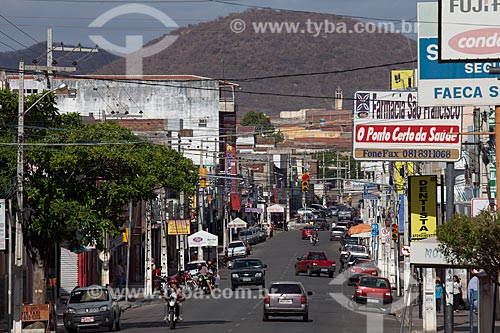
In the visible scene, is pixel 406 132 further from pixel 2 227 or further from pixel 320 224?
pixel 320 224

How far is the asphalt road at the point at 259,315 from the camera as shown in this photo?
3669cm

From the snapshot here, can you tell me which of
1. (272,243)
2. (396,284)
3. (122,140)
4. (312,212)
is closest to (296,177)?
(312,212)

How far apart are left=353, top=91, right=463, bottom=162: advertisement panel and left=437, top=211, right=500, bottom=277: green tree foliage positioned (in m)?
10.5

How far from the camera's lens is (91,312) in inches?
1435

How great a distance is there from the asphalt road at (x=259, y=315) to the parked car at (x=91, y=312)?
0.74m

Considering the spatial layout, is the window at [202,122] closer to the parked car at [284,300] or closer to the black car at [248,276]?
the black car at [248,276]

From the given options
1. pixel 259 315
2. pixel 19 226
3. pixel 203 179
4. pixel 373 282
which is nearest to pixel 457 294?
pixel 373 282

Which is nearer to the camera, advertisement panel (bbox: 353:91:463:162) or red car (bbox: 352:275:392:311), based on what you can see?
advertisement panel (bbox: 353:91:463:162)

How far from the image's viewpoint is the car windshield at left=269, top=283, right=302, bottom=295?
1554 inches

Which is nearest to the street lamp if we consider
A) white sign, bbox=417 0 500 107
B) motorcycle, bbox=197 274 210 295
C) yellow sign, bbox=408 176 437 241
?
yellow sign, bbox=408 176 437 241

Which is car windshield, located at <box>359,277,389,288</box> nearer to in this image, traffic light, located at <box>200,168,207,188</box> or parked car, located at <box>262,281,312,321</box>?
parked car, located at <box>262,281,312,321</box>

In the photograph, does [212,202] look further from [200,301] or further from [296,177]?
[296,177]

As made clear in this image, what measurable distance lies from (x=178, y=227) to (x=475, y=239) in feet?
174

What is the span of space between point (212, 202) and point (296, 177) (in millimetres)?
74045
